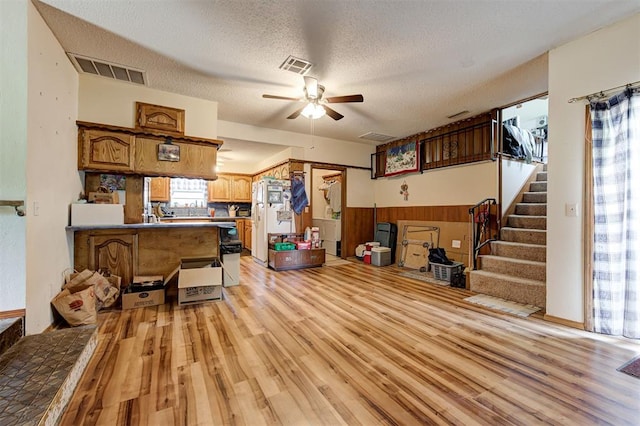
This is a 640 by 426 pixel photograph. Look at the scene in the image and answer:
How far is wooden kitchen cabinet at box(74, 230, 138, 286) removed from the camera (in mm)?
3275

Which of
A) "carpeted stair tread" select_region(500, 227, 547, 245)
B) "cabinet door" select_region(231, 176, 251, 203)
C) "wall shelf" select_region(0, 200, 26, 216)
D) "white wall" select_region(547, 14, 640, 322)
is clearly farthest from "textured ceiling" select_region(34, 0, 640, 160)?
"cabinet door" select_region(231, 176, 251, 203)

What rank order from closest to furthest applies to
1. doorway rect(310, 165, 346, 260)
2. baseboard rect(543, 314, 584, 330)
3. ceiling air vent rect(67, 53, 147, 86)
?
1. baseboard rect(543, 314, 584, 330)
2. ceiling air vent rect(67, 53, 147, 86)
3. doorway rect(310, 165, 346, 260)

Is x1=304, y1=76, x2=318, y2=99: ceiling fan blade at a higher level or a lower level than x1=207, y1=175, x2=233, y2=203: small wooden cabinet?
higher

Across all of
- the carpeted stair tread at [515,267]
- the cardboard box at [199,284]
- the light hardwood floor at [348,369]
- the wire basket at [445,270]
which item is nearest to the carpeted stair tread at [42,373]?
the light hardwood floor at [348,369]

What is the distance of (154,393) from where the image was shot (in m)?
1.69

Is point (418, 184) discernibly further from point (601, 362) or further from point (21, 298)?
point (21, 298)

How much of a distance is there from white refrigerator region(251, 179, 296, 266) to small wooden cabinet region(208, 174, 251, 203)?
7.75ft

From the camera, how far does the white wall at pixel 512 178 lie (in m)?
4.50

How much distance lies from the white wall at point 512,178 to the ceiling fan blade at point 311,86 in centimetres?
346

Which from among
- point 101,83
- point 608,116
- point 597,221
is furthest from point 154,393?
point 608,116

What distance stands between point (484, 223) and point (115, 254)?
213 inches

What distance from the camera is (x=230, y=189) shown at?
7.87m

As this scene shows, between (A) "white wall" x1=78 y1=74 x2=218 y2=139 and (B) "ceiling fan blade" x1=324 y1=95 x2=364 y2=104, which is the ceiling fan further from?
(A) "white wall" x1=78 y1=74 x2=218 y2=139

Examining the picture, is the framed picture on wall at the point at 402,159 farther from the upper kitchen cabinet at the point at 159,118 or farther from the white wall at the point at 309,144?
the upper kitchen cabinet at the point at 159,118
